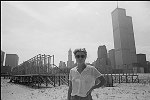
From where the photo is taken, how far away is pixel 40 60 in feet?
64.0

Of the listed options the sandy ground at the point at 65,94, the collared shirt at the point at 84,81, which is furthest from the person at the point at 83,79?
the sandy ground at the point at 65,94

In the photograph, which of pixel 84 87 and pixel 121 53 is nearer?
pixel 84 87

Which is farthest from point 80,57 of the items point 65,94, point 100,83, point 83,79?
point 65,94

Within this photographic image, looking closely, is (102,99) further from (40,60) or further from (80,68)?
(40,60)

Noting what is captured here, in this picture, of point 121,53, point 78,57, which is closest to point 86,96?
point 78,57

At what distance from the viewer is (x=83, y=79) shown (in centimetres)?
263

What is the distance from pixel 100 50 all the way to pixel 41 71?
545ft

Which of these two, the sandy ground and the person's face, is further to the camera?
the sandy ground

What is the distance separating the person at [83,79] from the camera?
101 inches

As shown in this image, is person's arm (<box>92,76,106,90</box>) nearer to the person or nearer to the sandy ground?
the person

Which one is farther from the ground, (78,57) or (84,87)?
(78,57)

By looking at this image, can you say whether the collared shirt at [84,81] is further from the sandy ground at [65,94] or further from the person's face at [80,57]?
the sandy ground at [65,94]

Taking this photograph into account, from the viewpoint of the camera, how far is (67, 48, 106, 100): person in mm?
2557

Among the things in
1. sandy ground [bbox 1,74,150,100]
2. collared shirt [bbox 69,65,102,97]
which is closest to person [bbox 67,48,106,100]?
collared shirt [bbox 69,65,102,97]
